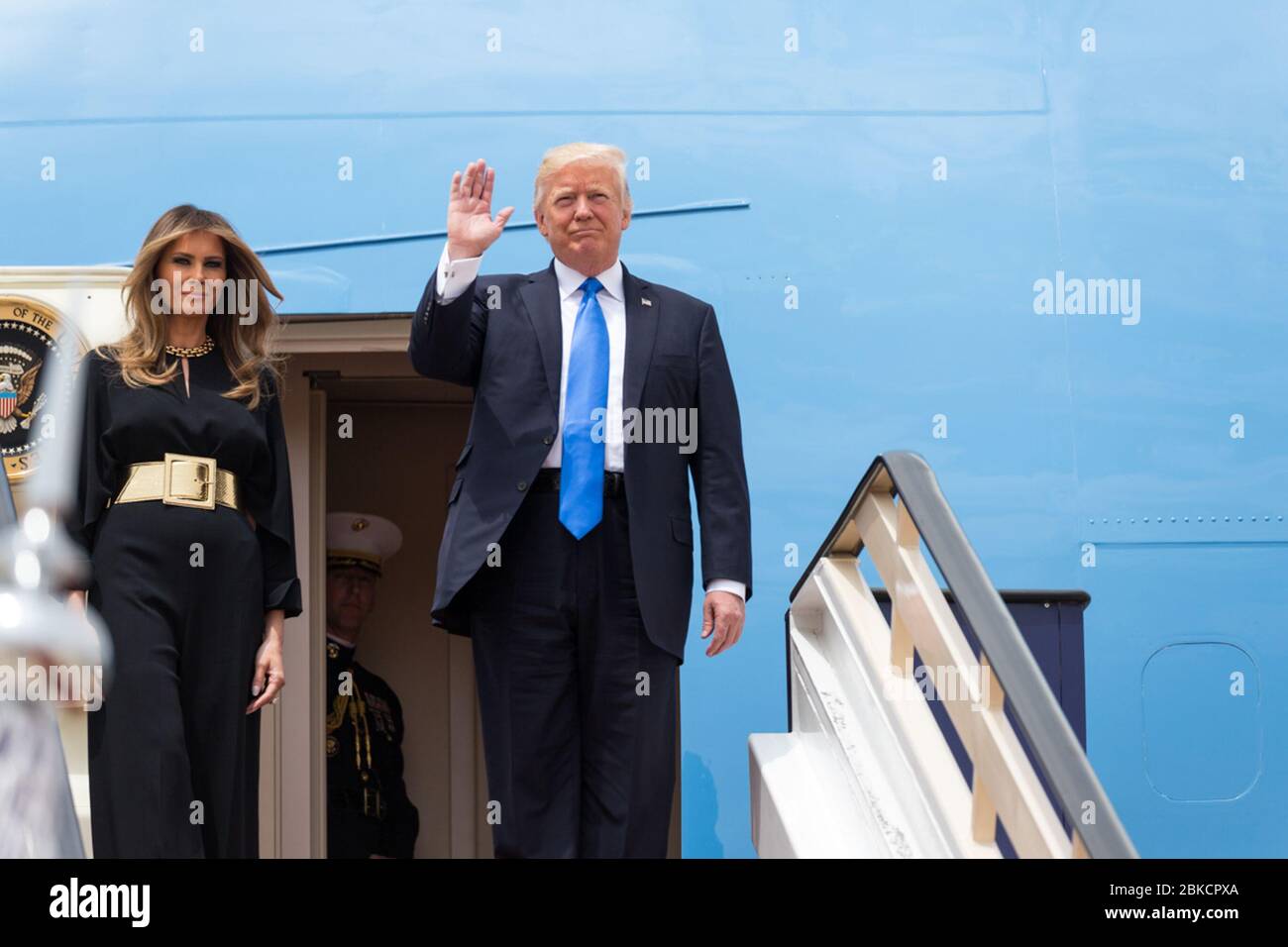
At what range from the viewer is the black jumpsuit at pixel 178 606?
3.35m

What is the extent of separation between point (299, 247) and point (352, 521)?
1.47 meters

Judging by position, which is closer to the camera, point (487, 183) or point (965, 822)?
point (965, 822)

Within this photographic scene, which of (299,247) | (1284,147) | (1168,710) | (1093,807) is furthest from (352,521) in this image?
(1093,807)

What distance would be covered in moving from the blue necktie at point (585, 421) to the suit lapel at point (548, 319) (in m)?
0.03

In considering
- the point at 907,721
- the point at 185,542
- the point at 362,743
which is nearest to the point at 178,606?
the point at 185,542

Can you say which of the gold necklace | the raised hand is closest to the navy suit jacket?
the raised hand

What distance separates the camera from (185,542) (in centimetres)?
345

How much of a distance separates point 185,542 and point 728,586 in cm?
116

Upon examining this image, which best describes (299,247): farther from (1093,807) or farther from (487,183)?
(1093,807)

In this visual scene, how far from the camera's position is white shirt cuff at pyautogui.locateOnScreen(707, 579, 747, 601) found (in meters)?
3.58

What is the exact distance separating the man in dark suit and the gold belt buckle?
0.51m

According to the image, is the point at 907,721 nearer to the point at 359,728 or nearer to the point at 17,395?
the point at 17,395

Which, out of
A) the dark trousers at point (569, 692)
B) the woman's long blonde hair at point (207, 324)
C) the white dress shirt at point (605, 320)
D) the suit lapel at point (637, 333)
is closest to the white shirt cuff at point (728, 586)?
the white dress shirt at point (605, 320)

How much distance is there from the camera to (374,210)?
4.60m
